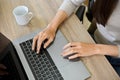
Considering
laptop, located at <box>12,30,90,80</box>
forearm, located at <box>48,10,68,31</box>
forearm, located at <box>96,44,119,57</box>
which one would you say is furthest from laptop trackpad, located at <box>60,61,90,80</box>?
forearm, located at <box>48,10,68,31</box>

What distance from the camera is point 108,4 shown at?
3.41ft

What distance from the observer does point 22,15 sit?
3.60 feet

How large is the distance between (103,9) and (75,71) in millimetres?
347

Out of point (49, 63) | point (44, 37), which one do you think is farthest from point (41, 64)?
point (44, 37)

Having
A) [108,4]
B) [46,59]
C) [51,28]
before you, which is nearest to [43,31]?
[51,28]

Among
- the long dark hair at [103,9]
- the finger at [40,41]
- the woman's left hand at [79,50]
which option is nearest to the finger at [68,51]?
the woman's left hand at [79,50]

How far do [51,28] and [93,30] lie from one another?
1.23 ft

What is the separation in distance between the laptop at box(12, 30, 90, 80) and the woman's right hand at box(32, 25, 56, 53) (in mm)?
21

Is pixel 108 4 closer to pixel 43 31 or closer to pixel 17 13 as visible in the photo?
pixel 43 31

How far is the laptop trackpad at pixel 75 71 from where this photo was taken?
940 mm

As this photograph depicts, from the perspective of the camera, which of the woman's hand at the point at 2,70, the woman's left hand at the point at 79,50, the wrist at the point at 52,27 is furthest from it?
the wrist at the point at 52,27

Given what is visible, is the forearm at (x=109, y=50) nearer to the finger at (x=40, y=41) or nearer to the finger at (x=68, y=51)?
the finger at (x=68, y=51)

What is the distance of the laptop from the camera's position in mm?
951

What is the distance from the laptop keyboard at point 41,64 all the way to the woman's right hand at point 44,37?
0.02 metres
